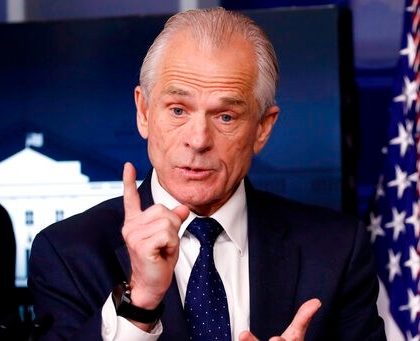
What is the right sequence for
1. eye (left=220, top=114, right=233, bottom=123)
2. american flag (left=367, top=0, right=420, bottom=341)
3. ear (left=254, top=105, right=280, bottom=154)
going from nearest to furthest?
Result: eye (left=220, top=114, right=233, bottom=123) → ear (left=254, top=105, right=280, bottom=154) → american flag (left=367, top=0, right=420, bottom=341)

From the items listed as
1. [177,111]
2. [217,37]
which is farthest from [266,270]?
[217,37]

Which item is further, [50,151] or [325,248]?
[50,151]

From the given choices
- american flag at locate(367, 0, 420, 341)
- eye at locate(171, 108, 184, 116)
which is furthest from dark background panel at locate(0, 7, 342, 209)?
eye at locate(171, 108, 184, 116)

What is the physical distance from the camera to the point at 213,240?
7.37 ft

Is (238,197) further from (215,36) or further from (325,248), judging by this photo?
(215,36)

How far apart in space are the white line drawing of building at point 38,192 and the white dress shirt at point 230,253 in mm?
1227

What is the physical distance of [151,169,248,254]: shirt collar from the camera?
2.25 meters

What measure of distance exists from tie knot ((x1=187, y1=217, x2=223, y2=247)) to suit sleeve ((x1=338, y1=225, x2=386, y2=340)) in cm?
32

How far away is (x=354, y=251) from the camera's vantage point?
2.36 m

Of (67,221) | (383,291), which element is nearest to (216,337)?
(67,221)

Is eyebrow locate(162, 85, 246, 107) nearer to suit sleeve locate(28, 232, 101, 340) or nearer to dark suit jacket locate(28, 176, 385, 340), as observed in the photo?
dark suit jacket locate(28, 176, 385, 340)

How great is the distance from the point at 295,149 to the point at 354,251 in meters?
1.13

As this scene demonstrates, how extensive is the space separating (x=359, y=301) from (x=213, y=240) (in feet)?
1.16

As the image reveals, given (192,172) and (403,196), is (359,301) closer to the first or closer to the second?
(192,172)
